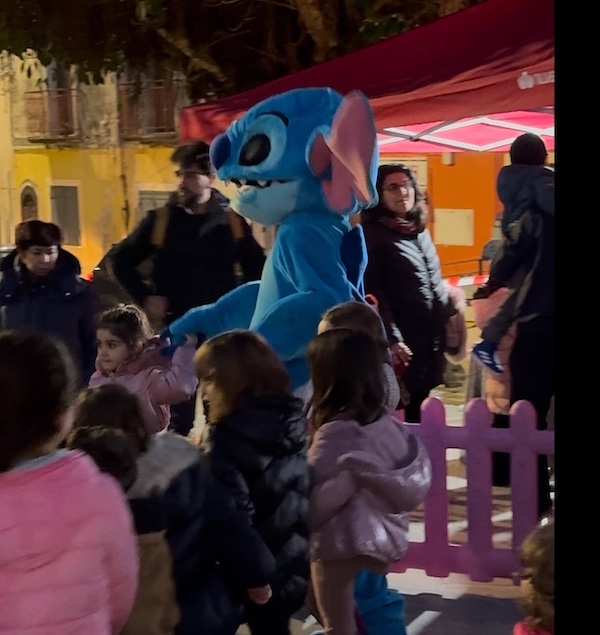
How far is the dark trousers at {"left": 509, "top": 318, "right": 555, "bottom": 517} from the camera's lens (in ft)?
13.9

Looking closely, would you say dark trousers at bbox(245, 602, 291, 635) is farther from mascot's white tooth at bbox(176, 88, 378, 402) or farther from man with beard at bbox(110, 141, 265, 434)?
man with beard at bbox(110, 141, 265, 434)

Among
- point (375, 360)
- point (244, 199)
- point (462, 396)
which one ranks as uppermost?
point (244, 199)

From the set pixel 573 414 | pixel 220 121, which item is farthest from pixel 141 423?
pixel 220 121

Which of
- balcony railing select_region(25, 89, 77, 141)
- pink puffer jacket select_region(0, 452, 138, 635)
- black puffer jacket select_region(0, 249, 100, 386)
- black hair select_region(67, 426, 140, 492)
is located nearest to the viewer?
pink puffer jacket select_region(0, 452, 138, 635)

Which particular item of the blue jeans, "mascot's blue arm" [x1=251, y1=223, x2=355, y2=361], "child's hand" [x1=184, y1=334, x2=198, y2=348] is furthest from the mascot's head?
the blue jeans

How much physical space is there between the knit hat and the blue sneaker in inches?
29.3

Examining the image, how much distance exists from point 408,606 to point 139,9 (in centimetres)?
571

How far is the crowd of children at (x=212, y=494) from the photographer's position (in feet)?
6.12

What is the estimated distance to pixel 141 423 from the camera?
232 cm

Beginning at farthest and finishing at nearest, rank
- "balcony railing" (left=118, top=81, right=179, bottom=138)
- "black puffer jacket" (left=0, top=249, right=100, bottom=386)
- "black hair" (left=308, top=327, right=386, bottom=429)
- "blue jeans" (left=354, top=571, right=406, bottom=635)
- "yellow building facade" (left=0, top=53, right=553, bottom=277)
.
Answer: "yellow building facade" (left=0, top=53, right=553, bottom=277) → "balcony railing" (left=118, top=81, right=179, bottom=138) → "black puffer jacket" (left=0, top=249, right=100, bottom=386) → "blue jeans" (left=354, top=571, right=406, bottom=635) → "black hair" (left=308, top=327, right=386, bottom=429)

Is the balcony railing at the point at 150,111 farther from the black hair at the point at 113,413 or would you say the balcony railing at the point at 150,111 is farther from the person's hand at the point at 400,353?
the black hair at the point at 113,413

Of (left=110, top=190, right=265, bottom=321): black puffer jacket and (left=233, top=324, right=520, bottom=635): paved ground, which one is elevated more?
(left=110, top=190, right=265, bottom=321): black puffer jacket

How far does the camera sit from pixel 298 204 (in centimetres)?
372

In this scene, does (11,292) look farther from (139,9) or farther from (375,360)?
(139,9)
